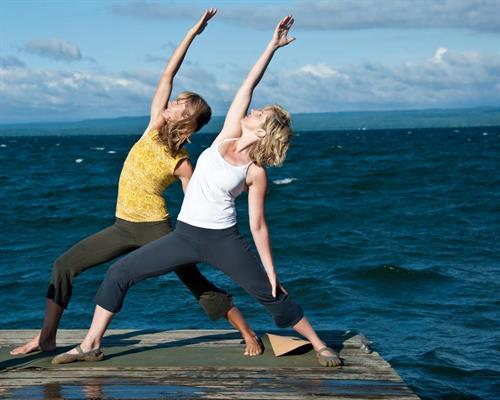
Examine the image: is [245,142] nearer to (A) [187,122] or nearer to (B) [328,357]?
(A) [187,122]

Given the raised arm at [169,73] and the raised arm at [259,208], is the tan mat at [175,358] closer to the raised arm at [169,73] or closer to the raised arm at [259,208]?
the raised arm at [259,208]

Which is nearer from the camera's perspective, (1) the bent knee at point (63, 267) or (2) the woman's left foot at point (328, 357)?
(2) the woman's left foot at point (328, 357)

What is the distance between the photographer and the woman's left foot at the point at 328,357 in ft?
19.8

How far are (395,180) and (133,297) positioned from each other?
2353 centimetres

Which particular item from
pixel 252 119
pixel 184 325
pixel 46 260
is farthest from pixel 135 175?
pixel 46 260

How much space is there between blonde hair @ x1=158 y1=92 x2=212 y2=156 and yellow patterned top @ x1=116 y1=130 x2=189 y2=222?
8 centimetres

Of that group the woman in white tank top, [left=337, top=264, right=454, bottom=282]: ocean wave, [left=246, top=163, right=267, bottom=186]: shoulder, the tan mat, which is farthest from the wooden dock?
[left=337, top=264, right=454, bottom=282]: ocean wave

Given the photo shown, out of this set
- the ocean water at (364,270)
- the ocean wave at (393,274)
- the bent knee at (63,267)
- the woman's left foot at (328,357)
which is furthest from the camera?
the ocean wave at (393,274)

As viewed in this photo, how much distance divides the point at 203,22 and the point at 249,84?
65 cm

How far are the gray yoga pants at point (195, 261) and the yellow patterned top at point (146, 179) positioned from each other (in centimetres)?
28

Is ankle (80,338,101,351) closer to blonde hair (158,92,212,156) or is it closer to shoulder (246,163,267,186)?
blonde hair (158,92,212,156)

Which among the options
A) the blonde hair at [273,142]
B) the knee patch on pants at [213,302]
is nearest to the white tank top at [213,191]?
the blonde hair at [273,142]

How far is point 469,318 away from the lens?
39.8 feet

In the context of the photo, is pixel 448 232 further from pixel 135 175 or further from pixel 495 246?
pixel 135 175
